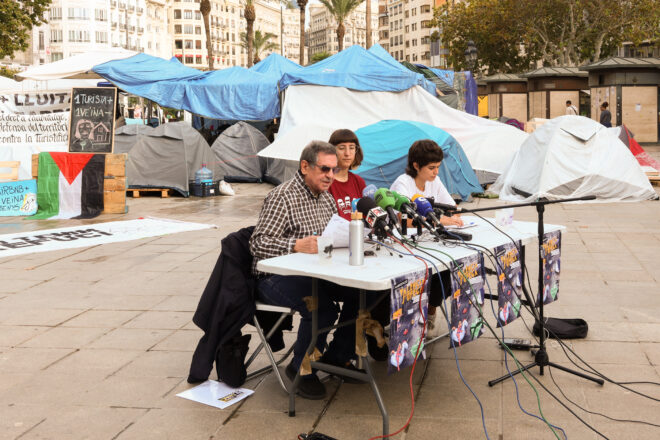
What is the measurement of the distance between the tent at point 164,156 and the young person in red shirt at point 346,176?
9737mm

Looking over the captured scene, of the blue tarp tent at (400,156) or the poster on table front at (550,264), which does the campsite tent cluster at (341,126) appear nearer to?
the blue tarp tent at (400,156)

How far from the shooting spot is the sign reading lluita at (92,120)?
12609 millimetres

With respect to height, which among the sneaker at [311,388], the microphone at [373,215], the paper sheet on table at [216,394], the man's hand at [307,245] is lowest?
the paper sheet on table at [216,394]

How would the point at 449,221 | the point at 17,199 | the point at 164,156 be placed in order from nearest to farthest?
the point at 449,221
the point at 17,199
the point at 164,156

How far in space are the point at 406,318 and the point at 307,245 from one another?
2.32 ft

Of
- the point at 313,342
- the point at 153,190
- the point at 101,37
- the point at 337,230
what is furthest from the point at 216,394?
the point at 101,37

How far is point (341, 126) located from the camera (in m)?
15.5

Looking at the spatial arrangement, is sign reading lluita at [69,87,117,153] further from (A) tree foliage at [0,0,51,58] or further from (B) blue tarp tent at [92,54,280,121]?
(A) tree foliage at [0,0,51,58]

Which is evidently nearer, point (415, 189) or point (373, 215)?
point (373, 215)

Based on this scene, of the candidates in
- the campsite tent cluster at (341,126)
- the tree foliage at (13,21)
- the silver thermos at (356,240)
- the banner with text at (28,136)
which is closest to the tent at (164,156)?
the campsite tent cluster at (341,126)

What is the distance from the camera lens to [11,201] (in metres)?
12.3

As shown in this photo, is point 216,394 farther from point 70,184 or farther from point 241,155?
point 241,155

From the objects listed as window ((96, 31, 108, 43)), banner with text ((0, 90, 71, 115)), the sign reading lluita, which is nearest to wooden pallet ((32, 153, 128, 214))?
the sign reading lluita

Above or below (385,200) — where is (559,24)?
above
